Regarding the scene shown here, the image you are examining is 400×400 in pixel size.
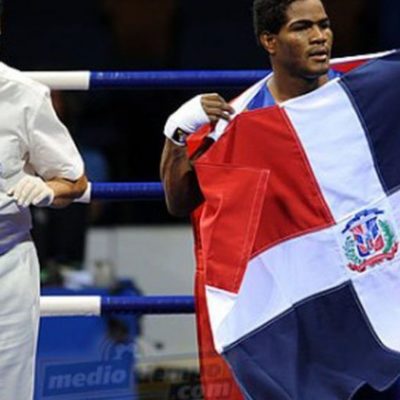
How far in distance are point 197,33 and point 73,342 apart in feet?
15.1

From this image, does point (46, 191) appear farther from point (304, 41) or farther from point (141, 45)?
point (141, 45)

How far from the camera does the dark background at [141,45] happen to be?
9.67 meters

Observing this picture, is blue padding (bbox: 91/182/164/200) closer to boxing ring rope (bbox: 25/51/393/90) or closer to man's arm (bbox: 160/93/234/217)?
boxing ring rope (bbox: 25/51/393/90)

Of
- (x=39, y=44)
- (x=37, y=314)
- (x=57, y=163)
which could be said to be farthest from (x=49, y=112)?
(x=39, y=44)

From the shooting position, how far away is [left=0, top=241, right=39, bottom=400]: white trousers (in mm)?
4051

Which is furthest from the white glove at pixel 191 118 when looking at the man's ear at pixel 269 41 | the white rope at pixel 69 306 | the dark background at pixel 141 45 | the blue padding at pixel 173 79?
the dark background at pixel 141 45

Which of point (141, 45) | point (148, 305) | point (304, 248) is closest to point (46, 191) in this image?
point (304, 248)

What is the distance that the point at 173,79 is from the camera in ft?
16.5

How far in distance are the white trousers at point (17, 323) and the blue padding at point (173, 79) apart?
1.04 meters

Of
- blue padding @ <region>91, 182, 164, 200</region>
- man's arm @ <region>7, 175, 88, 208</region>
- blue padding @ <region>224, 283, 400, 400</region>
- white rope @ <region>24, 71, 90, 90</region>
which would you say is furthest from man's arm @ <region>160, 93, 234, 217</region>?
white rope @ <region>24, 71, 90, 90</region>

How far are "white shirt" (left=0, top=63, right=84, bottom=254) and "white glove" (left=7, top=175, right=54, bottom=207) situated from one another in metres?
0.04

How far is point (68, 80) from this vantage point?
4992 mm

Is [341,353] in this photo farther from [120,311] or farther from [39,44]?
[39,44]

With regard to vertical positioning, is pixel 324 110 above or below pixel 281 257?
above
